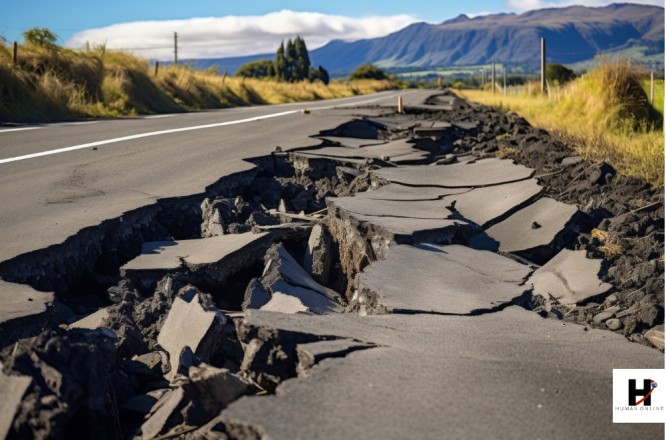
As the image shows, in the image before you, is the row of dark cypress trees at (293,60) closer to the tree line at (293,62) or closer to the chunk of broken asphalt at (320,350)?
the tree line at (293,62)

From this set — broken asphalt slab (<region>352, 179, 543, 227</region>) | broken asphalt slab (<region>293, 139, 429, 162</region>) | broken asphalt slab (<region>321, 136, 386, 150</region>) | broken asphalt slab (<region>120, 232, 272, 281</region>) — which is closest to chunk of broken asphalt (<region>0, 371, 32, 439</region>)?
broken asphalt slab (<region>120, 232, 272, 281</region>)

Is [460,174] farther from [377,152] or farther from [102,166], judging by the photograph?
[102,166]

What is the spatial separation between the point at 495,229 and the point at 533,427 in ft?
13.0

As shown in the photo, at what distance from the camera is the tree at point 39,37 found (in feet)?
68.2

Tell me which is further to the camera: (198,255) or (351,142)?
(351,142)

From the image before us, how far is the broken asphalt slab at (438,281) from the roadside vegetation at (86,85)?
465 inches

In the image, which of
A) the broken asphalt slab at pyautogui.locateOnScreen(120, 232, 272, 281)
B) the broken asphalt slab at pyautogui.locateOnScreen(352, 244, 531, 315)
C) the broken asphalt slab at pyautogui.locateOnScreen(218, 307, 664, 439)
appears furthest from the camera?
the broken asphalt slab at pyautogui.locateOnScreen(120, 232, 272, 281)

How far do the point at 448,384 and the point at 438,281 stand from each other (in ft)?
5.55

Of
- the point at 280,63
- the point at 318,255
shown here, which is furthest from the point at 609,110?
the point at 280,63

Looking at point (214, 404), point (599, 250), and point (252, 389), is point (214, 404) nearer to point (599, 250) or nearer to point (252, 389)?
point (252, 389)

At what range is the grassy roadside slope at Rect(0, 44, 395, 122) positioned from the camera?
16.5m

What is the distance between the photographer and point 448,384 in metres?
2.81

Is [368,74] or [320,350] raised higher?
[368,74]
